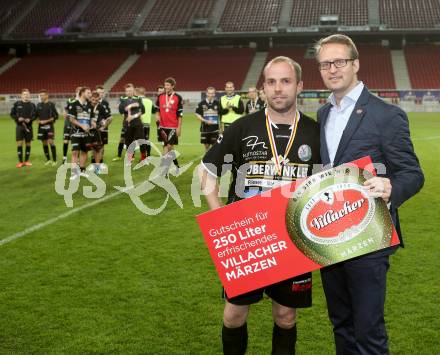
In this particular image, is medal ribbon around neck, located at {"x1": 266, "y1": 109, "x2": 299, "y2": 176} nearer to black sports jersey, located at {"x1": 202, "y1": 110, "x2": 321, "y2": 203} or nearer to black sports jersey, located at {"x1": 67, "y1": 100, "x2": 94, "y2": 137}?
black sports jersey, located at {"x1": 202, "y1": 110, "x2": 321, "y2": 203}

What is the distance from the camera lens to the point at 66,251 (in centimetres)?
622

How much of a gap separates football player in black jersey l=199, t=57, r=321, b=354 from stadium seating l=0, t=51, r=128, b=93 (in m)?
39.9

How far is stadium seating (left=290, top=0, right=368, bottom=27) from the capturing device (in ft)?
139

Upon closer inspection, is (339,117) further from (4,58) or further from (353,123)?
(4,58)

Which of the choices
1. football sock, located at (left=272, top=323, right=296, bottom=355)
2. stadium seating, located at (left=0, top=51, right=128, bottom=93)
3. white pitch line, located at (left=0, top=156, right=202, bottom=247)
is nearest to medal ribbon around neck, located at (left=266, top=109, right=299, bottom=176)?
football sock, located at (left=272, top=323, right=296, bottom=355)

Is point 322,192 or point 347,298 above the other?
point 322,192

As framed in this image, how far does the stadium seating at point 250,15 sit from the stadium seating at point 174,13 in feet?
6.22

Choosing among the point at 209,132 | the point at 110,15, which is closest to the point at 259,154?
the point at 209,132

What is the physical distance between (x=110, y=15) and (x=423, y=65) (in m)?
26.3

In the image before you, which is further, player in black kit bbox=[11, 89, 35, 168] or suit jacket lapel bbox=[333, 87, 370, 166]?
player in black kit bbox=[11, 89, 35, 168]

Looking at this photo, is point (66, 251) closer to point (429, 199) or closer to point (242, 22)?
point (429, 199)

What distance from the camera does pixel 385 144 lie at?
262cm

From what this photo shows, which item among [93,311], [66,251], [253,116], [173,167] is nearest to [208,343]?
[93,311]

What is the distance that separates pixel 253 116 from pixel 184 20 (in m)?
44.2
